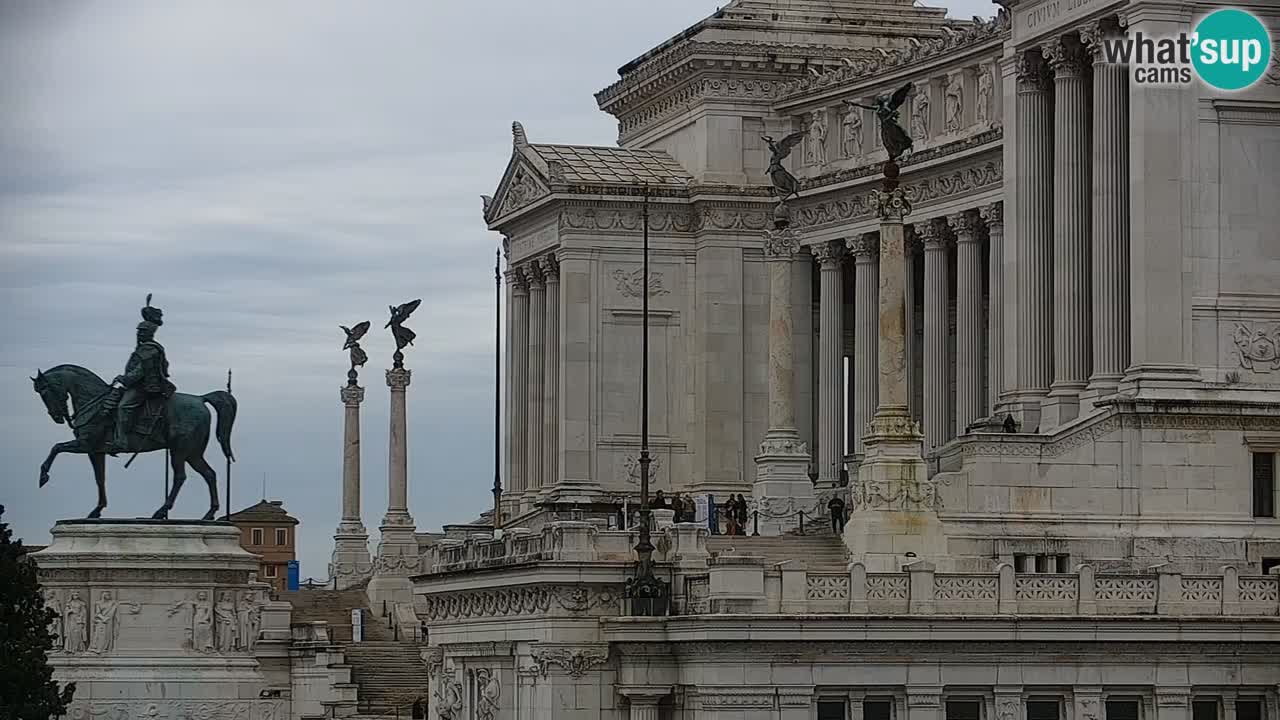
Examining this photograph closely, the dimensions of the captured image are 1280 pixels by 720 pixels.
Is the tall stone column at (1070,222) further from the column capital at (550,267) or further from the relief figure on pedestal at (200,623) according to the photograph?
the column capital at (550,267)

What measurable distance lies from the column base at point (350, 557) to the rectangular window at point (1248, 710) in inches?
2841

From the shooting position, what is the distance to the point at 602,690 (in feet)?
243

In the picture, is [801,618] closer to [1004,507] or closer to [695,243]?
[1004,507]

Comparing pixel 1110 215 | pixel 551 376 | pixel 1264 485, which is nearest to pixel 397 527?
pixel 551 376

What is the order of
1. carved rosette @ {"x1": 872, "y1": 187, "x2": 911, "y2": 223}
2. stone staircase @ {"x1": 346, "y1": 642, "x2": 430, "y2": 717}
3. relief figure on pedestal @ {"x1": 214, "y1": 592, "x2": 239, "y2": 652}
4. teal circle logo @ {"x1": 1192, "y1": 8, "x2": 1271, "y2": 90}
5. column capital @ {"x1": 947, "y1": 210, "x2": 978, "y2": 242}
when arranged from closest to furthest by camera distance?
1. carved rosette @ {"x1": 872, "y1": 187, "x2": 911, "y2": 223}
2. teal circle logo @ {"x1": 1192, "y1": 8, "x2": 1271, "y2": 90}
3. relief figure on pedestal @ {"x1": 214, "y1": 592, "x2": 239, "y2": 652}
4. column capital @ {"x1": 947, "y1": 210, "x2": 978, "y2": 242}
5. stone staircase @ {"x1": 346, "y1": 642, "x2": 430, "y2": 717}

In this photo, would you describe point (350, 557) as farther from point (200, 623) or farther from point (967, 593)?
point (967, 593)

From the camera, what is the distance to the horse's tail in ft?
322

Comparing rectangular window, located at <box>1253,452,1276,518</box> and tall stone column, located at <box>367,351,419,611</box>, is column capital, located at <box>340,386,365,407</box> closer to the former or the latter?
tall stone column, located at <box>367,351,419,611</box>

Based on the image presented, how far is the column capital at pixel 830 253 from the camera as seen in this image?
391ft

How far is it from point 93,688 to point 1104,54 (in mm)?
32852

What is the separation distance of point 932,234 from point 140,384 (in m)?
28.9

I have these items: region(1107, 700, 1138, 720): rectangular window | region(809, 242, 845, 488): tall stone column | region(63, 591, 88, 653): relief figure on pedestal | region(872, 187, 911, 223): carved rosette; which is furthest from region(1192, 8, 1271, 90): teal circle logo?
region(63, 591, 88, 653): relief figure on pedestal

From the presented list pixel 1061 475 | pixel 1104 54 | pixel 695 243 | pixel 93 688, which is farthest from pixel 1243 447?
pixel 695 243

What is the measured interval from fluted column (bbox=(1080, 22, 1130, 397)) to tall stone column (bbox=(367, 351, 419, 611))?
46.7m
